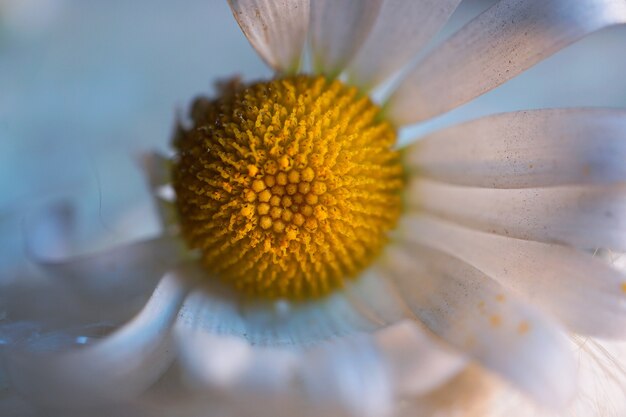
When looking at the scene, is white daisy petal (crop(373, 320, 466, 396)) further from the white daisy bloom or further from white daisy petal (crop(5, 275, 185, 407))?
white daisy petal (crop(5, 275, 185, 407))

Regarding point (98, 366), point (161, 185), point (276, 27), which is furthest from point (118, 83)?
point (98, 366)

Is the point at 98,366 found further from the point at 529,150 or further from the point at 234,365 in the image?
the point at 529,150

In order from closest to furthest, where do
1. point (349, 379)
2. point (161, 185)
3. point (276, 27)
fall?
point (349, 379) < point (276, 27) < point (161, 185)

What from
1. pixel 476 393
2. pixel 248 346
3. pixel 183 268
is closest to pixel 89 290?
pixel 183 268

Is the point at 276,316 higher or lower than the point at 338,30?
lower

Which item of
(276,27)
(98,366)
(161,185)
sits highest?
(276,27)

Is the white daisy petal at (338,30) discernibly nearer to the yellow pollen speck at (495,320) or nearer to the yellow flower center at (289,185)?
the yellow flower center at (289,185)
